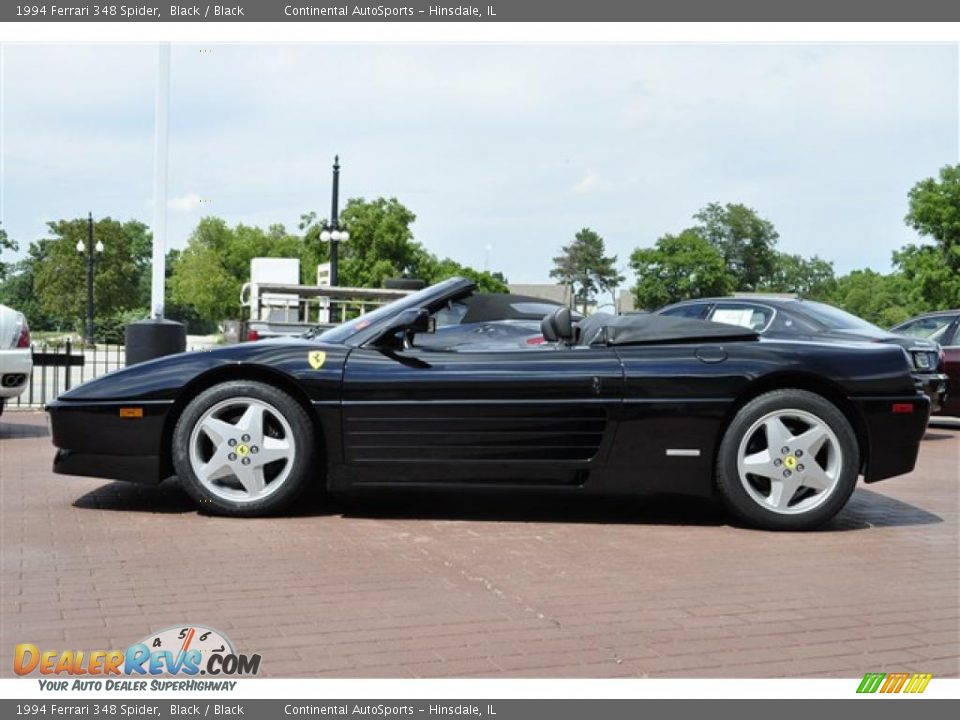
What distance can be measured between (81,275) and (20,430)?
2238 inches

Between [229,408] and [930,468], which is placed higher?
[229,408]

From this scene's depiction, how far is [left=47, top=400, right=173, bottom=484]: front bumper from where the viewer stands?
515 cm

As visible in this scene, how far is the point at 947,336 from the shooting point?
1174cm

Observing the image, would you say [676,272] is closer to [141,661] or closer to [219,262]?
[219,262]

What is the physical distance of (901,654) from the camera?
321cm

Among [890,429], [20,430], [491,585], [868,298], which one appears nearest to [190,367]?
[491,585]

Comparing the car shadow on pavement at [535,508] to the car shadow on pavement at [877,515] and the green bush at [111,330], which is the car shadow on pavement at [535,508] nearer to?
the car shadow on pavement at [877,515]

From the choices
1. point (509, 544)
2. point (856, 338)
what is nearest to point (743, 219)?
point (856, 338)

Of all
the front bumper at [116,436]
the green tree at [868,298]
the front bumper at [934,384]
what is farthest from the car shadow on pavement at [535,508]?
the green tree at [868,298]

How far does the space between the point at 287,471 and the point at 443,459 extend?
0.80 m

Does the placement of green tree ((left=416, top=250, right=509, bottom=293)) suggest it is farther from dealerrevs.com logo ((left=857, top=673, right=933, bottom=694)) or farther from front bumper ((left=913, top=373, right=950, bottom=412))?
dealerrevs.com logo ((left=857, top=673, right=933, bottom=694))

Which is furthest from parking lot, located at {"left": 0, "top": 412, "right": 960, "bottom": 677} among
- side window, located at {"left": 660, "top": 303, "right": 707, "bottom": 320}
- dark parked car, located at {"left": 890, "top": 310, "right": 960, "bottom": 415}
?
dark parked car, located at {"left": 890, "top": 310, "right": 960, "bottom": 415}

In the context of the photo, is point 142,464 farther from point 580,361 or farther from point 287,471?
point 580,361

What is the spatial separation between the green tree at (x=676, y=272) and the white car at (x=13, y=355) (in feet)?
195
